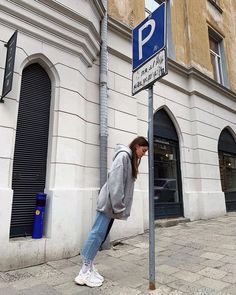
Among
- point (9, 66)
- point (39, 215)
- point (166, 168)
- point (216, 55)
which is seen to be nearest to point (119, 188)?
point (39, 215)

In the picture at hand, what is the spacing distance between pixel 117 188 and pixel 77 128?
215cm

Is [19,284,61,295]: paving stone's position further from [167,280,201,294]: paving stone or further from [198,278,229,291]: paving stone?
[198,278,229,291]: paving stone

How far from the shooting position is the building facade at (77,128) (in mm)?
4238

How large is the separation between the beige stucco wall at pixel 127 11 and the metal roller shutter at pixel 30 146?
324 cm

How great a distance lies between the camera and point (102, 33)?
241 inches

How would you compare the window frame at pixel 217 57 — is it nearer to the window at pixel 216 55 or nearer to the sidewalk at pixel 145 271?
the window at pixel 216 55

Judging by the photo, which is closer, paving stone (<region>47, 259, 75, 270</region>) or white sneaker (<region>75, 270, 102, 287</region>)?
white sneaker (<region>75, 270, 102, 287</region>)

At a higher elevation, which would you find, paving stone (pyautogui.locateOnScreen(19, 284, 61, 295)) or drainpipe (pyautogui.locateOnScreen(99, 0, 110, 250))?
drainpipe (pyautogui.locateOnScreen(99, 0, 110, 250))

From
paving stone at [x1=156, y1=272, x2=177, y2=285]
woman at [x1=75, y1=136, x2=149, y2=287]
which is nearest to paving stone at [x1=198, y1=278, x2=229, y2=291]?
paving stone at [x1=156, y1=272, x2=177, y2=285]

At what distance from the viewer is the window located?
444 inches

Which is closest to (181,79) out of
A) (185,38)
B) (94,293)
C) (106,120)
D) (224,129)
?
(185,38)

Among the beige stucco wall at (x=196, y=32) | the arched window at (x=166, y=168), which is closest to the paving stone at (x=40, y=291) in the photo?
the arched window at (x=166, y=168)

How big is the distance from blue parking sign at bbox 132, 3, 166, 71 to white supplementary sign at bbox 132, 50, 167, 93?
73 millimetres

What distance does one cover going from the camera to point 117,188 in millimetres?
3119
